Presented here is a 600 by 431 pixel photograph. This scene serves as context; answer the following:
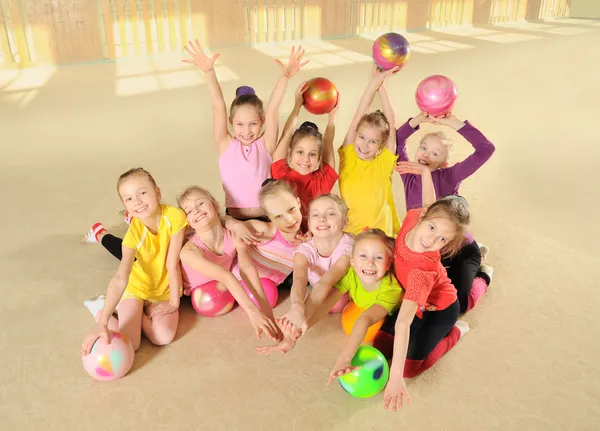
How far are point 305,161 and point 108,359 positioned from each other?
1272 millimetres

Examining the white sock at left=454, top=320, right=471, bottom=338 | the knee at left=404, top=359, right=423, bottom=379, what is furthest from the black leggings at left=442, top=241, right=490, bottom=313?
the knee at left=404, top=359, right=423, bottom=379

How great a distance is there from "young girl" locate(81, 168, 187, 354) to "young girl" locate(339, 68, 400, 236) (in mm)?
881

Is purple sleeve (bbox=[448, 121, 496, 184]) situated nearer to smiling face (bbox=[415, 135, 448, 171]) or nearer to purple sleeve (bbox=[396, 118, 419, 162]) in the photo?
smiling face (bbox=[415, 135, 448, 171])

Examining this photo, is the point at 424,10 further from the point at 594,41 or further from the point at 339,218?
the point at 339,218

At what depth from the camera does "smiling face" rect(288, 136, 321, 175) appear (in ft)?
8.57

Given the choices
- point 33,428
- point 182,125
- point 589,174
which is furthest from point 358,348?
point 182,125

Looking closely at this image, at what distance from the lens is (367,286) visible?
227 centimetres

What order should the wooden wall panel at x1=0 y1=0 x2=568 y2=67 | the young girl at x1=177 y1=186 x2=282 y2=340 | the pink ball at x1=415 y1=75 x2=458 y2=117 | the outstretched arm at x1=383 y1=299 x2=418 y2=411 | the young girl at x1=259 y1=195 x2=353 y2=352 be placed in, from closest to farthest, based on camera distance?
the outstretched arm at x1=383 y1=299 x2=418 y2=411 < the young girl at x1=259 y1=195 x2=353 y2=352 < the young girl at x1=177 y1=186 x2=282 y2=340 < the pink ball at x1=415 y1=75 x2=458 y2=117 < the wooden wall panel at x1=0 y1=0 x2=568 y2=67

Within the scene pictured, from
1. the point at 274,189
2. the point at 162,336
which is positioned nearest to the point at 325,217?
the point at 274,189

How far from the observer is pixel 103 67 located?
8.32 meters

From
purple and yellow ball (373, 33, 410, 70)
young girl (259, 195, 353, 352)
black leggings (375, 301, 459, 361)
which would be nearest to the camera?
black leggings (375, 301, 459, 361)

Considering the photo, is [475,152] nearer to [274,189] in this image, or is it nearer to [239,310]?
[274,189]

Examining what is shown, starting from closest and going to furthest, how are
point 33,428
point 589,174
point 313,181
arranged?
point 33,428, point 313,181, point 589,174

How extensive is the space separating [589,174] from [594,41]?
848 cm
